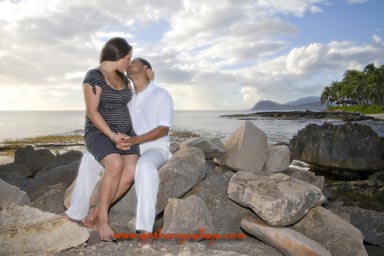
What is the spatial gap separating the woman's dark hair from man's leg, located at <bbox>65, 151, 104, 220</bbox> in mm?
1349

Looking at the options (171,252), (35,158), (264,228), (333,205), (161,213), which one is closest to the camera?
(171,252)

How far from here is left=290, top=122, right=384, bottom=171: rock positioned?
824 inches

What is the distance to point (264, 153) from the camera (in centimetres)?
712

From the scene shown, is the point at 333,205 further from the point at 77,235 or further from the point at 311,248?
the point at 77,235

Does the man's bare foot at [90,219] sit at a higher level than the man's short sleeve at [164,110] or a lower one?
lower

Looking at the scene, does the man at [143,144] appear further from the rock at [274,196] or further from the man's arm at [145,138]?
the rock at [274,196]

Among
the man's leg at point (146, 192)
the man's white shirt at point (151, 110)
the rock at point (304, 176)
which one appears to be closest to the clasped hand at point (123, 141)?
the man's leg at point (146, 192)

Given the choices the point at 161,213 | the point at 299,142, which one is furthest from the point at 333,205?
the point at 299,142

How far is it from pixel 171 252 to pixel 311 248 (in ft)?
6.45

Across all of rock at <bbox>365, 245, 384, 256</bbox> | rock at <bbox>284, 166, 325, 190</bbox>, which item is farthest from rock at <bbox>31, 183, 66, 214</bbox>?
rock at <bbox>365, 245, 384, 256</bbox>

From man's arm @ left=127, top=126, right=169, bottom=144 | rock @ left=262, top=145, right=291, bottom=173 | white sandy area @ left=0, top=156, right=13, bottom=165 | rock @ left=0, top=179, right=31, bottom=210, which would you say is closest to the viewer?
man's arm @ left=127, top=126, right=169, bottom=144

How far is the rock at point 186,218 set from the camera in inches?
194

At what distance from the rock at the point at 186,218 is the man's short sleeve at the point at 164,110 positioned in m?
1.14

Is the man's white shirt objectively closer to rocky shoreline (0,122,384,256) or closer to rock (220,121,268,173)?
rocky shoreline (0,122,384,256)
